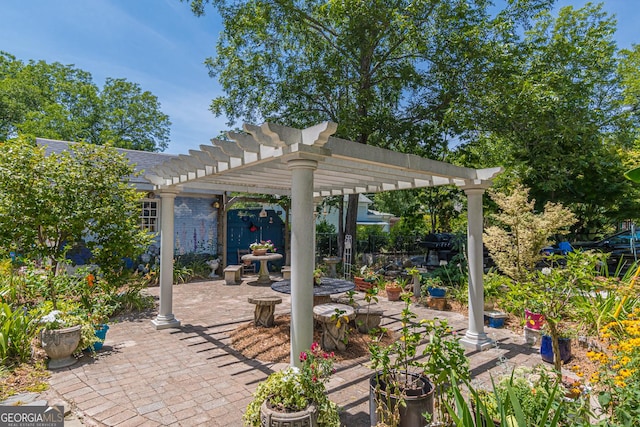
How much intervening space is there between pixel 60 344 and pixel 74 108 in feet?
88.0

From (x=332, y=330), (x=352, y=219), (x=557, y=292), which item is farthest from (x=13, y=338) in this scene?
(x=352, y=219)

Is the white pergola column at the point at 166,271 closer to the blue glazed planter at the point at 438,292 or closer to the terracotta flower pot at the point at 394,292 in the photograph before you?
the terracotta flower pot at the point at 394,292

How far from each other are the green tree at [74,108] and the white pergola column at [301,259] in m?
23.8

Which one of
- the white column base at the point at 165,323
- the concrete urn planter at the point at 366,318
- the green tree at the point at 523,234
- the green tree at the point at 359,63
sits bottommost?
the white column base at the point at 165,323

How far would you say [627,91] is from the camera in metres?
13.0

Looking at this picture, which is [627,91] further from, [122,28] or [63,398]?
[63,398]

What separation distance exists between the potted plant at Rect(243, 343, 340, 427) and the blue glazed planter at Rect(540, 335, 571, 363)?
3386 mm

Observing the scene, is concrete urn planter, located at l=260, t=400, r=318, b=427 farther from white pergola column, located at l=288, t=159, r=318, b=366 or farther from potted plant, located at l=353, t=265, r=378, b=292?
potted plant, located at l=353, t=265, r=378, b=292

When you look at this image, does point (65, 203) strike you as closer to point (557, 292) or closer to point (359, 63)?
point (557, 292)

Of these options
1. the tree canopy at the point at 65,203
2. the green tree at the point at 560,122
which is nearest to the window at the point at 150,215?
the tree canopy at the point at 65,203

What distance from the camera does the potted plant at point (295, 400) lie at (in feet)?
7.95

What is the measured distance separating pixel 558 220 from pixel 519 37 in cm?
581

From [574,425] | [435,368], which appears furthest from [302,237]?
[574,425]

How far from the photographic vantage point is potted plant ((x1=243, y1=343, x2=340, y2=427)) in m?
2.42
